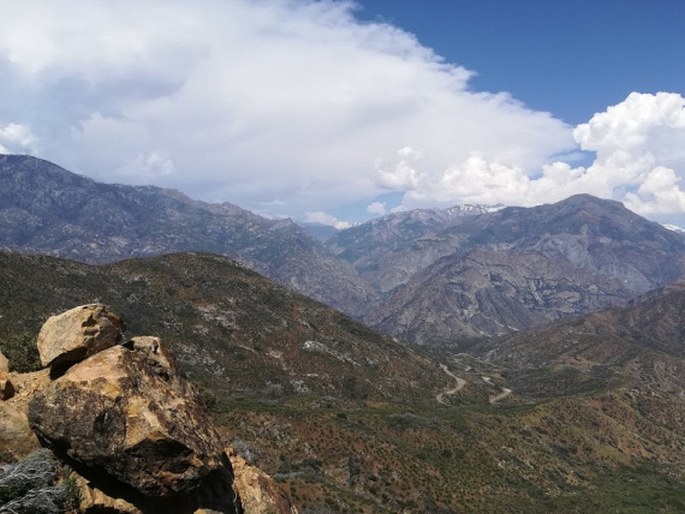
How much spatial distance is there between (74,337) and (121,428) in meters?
6.76

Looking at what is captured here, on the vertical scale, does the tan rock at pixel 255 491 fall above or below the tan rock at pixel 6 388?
below

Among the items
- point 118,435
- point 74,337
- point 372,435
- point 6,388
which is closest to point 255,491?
point 118,435

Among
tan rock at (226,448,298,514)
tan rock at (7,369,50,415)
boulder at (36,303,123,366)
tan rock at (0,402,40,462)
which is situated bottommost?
tan rock at (226,448,298,514)

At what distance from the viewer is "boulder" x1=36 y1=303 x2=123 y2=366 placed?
27250 millimetres

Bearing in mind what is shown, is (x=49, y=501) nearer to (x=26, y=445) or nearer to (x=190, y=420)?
(x=26, y=445)

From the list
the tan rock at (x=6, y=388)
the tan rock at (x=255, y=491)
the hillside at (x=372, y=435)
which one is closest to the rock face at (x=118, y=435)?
the tan rock at (x=6, y=388)

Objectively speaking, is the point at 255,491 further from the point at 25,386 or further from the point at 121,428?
the point at 25,386

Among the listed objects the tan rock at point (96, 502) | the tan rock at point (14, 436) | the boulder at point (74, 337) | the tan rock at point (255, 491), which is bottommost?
the tan rock at point (255, 491)

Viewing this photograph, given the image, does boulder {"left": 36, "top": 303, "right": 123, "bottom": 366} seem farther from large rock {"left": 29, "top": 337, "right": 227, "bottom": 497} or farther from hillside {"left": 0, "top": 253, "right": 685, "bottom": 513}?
hillside {"left": 0, "top": 253, "right": 685, "bottom": 513}

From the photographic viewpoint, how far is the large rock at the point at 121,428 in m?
23.0

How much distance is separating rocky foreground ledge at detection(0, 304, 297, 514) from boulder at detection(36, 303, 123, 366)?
0.05 meters

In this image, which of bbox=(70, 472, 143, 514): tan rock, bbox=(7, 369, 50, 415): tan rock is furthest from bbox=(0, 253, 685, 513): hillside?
bbox=(70, 472, 143, 514): tan rock

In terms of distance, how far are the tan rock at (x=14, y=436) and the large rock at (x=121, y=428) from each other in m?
0.67

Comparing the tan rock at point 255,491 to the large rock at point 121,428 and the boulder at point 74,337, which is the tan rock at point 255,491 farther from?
the boulder at point 74,337
